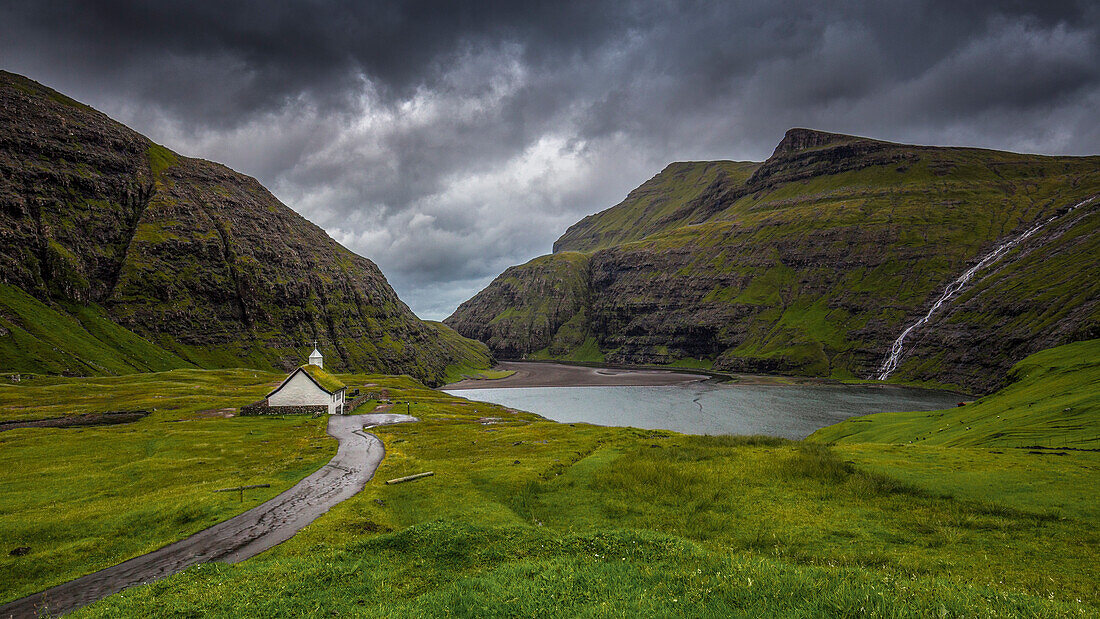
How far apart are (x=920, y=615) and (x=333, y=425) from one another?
62.9 m

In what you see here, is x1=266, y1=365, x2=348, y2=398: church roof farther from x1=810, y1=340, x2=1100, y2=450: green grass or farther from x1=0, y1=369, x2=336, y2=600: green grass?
x1=810, y1=340, x2=1100, y2=450: green grass

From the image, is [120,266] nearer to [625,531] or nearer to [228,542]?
[228,542]

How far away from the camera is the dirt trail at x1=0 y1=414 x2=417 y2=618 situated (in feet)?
53.7

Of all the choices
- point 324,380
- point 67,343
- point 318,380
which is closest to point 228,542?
point 318,380

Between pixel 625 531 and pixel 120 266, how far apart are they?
211 m

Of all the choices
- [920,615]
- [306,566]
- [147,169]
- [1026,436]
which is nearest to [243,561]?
[306,566]

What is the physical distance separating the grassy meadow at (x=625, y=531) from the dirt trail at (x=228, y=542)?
1259 millimetres

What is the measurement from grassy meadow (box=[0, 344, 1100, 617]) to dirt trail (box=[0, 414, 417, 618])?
1.26 m

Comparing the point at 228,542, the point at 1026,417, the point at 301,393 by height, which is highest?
the point at 301,393

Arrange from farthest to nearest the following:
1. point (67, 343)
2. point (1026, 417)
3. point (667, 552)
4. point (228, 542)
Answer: point (67, 343), point (1026, 417), point (228, 542), point (667, 552)

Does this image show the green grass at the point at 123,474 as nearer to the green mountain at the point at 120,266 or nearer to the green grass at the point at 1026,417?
the green grass at the point at 1026,417

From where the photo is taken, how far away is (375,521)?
23031mm

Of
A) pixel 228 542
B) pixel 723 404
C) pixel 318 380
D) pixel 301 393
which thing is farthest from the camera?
pixel 723 404

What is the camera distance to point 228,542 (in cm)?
2133
